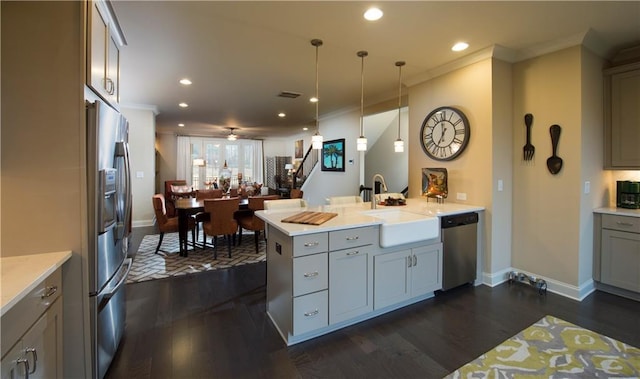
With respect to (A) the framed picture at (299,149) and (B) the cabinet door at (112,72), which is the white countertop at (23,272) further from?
(A) the framed picture at (299,149)

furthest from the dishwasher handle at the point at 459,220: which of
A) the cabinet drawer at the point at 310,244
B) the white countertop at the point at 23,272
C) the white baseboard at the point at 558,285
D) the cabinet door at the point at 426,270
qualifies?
the white countertop at the point at 23,272

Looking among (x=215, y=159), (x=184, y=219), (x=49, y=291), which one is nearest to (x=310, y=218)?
(x=49, y=291)

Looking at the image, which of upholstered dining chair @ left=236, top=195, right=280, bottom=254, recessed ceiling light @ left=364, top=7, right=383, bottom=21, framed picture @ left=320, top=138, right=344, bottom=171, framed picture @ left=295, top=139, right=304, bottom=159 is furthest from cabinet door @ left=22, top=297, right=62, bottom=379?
framed picture @ left=295, top=139, right=304, bottom=159

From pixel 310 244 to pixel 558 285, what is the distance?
292 centimetres

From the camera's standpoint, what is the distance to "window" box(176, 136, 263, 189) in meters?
10.7

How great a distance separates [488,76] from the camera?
3.29 metres

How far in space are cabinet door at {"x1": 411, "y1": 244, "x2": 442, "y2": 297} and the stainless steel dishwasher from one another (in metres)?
0.10

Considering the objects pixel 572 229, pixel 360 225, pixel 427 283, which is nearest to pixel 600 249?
pixel 572 229

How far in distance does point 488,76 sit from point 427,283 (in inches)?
95.4

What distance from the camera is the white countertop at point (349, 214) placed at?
7.39ft

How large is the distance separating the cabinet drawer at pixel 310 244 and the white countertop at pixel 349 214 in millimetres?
51

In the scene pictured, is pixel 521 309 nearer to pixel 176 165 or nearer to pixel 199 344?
pixel 199 344

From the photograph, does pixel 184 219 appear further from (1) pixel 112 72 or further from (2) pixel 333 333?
(2) pixel 333 333

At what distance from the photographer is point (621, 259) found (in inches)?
119
